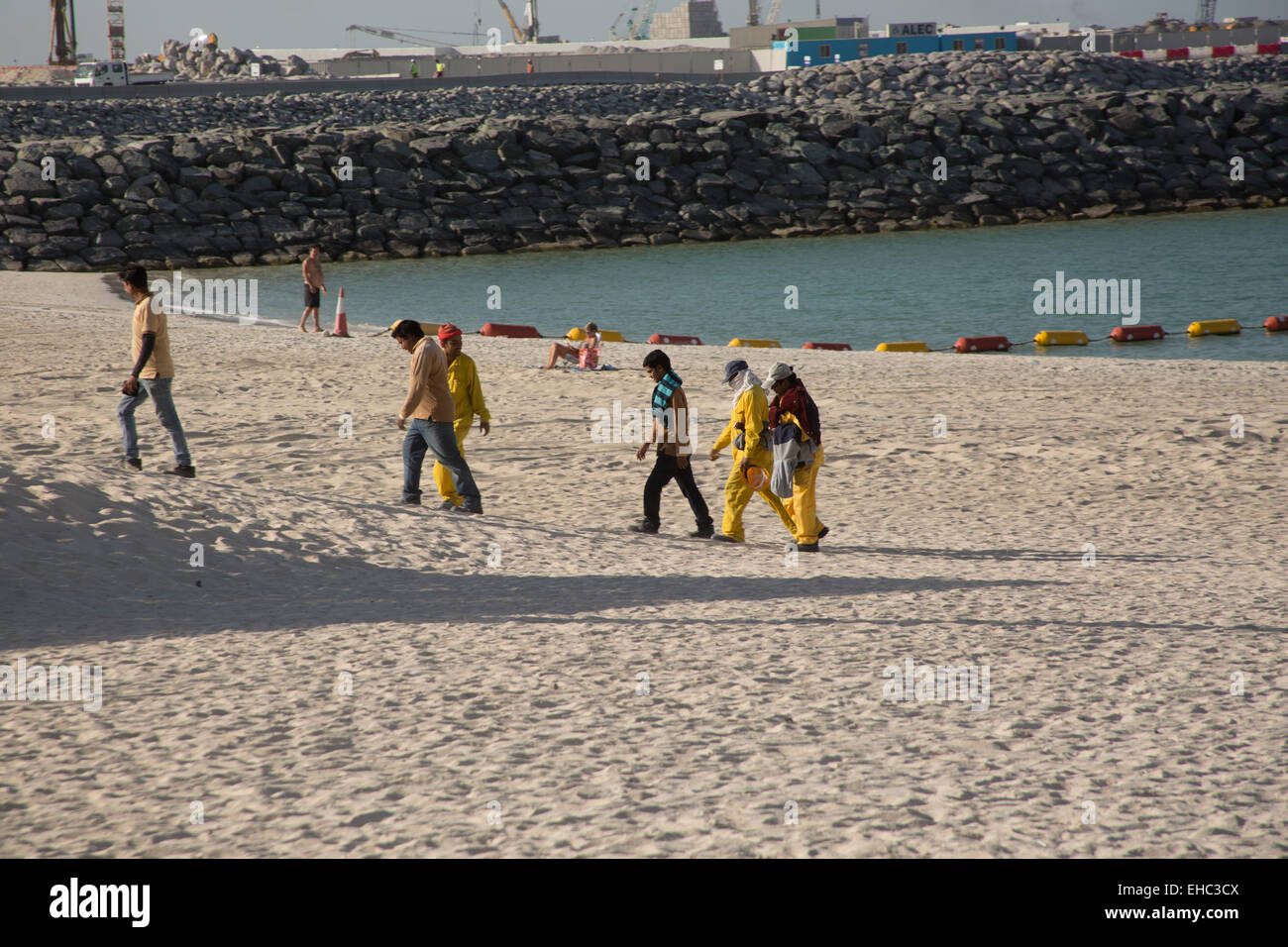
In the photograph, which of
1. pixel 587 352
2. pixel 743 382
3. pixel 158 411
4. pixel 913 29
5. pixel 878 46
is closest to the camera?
pixel 743 382

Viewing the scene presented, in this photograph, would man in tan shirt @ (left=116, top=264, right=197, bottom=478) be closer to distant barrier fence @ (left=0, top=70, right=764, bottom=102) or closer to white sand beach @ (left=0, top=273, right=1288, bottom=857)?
white sand beach @ (left=0, top=273, right=1288, bottom=857)

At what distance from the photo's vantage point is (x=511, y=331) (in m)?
21.1

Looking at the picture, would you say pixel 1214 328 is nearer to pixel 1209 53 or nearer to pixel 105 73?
pixel 105 73

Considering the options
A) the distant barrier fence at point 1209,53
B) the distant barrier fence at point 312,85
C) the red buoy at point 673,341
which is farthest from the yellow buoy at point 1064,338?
the distant barrier fence at point 1209,53

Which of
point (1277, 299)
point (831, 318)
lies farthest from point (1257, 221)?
point (831, 318)

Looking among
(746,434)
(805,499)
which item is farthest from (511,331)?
(805,499)

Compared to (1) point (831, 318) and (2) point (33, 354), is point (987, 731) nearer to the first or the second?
(2) point (33, 354)

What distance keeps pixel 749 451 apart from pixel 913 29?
106413 mm

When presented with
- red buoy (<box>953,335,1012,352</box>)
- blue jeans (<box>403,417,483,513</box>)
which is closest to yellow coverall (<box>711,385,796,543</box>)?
blue jeans (<box>403,417,483,513</box>)

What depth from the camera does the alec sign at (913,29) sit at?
10194 cm

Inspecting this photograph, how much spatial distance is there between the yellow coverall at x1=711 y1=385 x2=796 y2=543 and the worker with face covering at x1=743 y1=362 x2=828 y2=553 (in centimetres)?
11

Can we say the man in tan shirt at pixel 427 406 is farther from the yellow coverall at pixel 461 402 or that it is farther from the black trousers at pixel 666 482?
the black trousers at pixel 666 482

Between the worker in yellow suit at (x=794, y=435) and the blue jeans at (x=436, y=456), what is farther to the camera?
the blue jeans at (x=436, y=456)

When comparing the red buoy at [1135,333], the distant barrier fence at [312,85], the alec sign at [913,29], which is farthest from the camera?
the alec sign at [913,29]
